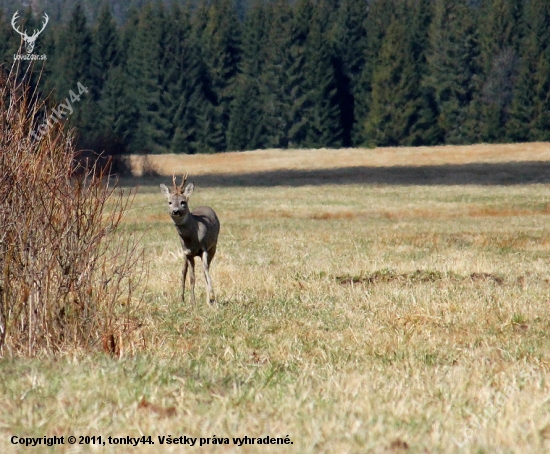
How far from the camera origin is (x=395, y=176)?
47.4 meters

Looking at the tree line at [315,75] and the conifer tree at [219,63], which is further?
the conifer tree at [219,63]

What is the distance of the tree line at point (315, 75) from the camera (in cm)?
7731

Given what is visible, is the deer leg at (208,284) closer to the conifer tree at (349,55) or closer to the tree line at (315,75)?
the tree line at (315,75)

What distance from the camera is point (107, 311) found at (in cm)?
801

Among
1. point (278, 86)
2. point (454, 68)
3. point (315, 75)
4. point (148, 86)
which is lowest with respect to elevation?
point (148, 86)

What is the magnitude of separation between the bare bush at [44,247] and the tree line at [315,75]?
68.1 meters

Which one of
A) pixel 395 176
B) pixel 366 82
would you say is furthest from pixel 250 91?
pixel 395 176

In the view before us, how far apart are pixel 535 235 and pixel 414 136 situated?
188 ft

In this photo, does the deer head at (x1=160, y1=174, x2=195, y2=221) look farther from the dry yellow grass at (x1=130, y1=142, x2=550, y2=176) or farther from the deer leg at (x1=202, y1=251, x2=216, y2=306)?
the dry yellow grass at (x1=130, y1=142, x2=550, y2=176)

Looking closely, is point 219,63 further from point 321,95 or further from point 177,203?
point 177,203

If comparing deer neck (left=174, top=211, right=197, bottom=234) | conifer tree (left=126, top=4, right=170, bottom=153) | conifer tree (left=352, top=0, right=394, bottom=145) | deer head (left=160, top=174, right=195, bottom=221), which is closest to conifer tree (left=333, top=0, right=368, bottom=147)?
conifer tree (left=352, top=0, right=394, bottom=145)

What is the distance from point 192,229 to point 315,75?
70697 millimetres

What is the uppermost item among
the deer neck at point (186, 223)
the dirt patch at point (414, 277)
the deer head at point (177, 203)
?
the deer head at point (177, 203)

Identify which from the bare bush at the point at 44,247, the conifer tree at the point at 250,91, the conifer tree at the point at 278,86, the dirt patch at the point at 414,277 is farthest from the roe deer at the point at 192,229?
the conifer tree at the point at 278,86
